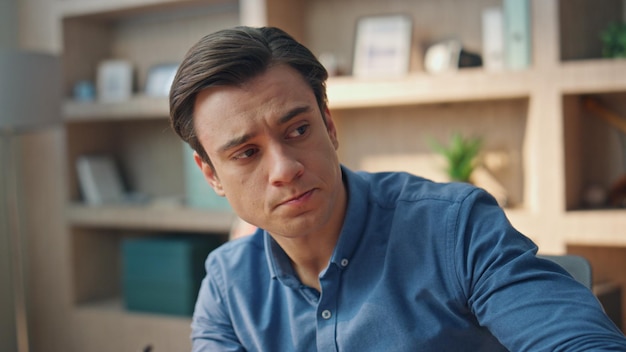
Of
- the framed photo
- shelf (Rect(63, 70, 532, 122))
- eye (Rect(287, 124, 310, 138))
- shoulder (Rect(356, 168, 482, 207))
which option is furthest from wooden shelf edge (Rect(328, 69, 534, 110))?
eye (Rect(287, 124, 310, 138))

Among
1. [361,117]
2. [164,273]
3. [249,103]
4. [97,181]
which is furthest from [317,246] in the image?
[97,181]

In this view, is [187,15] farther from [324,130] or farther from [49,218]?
[324,130]

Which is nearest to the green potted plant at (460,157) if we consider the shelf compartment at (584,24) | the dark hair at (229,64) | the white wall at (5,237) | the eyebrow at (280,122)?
the shelf compartment at (584,24)

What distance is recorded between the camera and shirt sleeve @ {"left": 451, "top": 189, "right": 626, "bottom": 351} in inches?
38.4

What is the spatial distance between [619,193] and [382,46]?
1.04 m

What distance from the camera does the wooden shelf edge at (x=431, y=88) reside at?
107 inches

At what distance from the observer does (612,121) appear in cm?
285

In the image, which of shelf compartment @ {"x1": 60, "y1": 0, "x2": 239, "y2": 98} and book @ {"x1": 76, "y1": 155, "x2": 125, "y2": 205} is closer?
shelf compartment @ {"x1": 60, "y1": 0, "x2": 239, "y2": 98}

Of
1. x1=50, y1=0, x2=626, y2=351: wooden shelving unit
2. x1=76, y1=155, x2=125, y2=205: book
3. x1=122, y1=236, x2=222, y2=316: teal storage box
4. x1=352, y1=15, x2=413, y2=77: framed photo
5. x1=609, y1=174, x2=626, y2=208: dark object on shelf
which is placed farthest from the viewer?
x1=76, y1=155, x2=125, y2=205: book

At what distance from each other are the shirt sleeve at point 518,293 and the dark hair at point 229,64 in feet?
1.16

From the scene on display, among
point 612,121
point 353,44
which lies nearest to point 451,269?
point 612,121

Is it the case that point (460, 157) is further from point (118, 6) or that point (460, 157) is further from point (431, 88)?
point (118, 6)

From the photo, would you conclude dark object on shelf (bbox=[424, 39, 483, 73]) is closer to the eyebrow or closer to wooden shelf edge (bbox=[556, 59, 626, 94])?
wooden shelf edge (bbox=[556, 59, 626, 94])

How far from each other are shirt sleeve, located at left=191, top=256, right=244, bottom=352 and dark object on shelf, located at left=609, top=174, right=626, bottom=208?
1.83 meters
